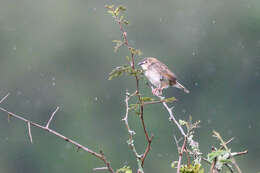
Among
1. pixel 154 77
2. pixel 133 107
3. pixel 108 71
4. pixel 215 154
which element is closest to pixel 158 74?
pixel 154 77

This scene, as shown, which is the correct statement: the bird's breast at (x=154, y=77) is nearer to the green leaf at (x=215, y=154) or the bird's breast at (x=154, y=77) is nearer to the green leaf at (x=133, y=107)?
the green leaf at (x=133, y=107)

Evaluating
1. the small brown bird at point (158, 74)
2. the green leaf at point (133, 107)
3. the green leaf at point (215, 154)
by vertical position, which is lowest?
the small brown bird at point (158, 74)

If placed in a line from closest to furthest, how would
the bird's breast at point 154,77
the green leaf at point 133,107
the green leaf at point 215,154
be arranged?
1. the green leaf at point 215,154
2. the green leaf at point 133,107
3. the bird's breast at point 154,77

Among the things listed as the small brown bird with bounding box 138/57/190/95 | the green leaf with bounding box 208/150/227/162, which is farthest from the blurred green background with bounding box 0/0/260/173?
the green leaf with bounding box 208/150/227/162

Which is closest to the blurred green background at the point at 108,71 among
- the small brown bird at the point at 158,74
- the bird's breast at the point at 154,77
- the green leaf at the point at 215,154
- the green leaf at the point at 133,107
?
the small brown bird at the point at 158,74

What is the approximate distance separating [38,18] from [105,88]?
604 centimetres

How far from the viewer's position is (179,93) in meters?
24.7

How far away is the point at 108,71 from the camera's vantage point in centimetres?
2595

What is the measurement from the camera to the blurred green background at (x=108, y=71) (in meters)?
24.1

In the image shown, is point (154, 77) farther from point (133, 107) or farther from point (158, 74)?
point (133, 107)

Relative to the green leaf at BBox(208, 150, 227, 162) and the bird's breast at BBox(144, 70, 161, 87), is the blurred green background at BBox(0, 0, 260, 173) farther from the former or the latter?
the green leaf at BBox(208, 150, 227, 162)

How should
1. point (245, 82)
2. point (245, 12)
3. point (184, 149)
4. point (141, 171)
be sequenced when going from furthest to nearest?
point (245, 12) → point (245, 82) → point (184, 149) → point (141, 171)

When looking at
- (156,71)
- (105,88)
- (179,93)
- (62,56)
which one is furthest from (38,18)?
(156,71)

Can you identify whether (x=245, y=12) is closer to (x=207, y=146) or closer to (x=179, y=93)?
(x=179, y=93)
